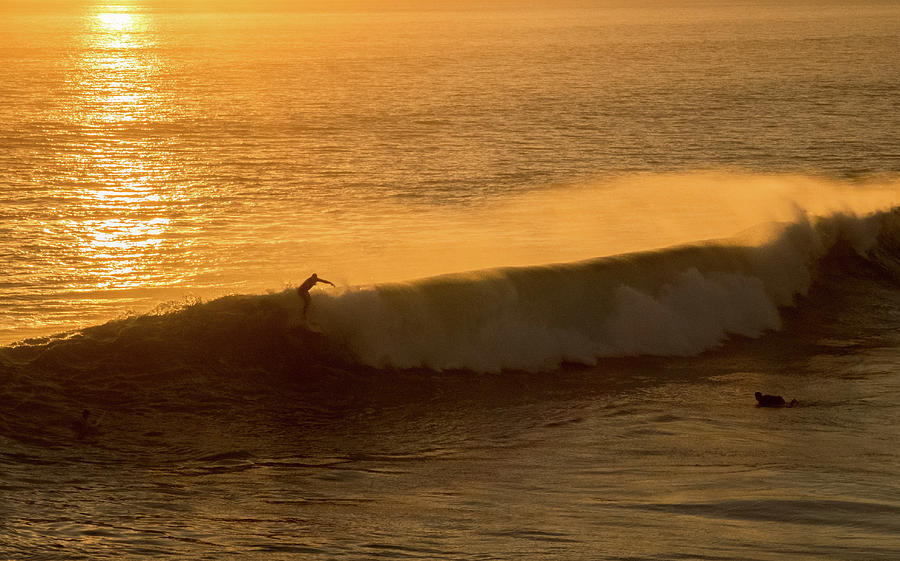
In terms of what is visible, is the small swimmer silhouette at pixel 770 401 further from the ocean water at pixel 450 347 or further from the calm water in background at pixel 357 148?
the calm water in background at pixel 357 148

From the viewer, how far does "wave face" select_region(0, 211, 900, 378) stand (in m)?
15.0

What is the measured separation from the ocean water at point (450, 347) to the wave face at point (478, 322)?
44 mm

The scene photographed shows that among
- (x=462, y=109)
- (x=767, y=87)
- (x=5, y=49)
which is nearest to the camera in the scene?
(x=462, y=109)

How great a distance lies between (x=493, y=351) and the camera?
16.4 metres

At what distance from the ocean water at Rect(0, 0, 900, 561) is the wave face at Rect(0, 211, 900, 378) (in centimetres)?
4

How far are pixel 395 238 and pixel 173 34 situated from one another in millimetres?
121154

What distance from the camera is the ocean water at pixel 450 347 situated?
10.1 metres

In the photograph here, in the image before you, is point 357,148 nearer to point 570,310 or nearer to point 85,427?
point 570,310

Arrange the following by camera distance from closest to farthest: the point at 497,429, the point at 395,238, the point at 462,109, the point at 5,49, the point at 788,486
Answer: the point at 788,486 → the point at 497,429 → the point at 395,238 → the point at 462,109 → the point at 5,49

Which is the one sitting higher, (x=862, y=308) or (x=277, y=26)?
(x=277, y=26)

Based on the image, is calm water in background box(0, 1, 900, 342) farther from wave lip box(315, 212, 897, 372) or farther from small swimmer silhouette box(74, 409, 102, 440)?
small swimmer silhouette box(74, 409, 102, 440)

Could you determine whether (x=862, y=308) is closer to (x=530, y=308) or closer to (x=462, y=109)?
(x=530, y=308)

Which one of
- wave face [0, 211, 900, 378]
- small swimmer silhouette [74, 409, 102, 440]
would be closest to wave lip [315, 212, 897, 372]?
wave face [0, 211, 900, 378]

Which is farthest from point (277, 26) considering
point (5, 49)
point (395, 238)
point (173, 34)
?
point (395, 238)
